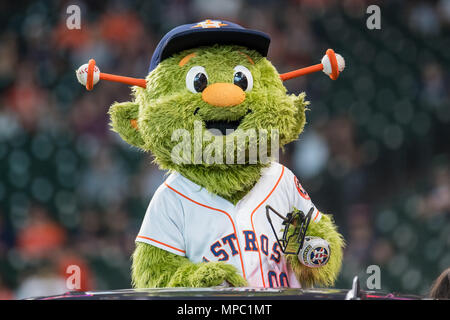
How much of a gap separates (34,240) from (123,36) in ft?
5.28

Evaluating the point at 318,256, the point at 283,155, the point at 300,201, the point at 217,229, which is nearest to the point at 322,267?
the point at 318,256

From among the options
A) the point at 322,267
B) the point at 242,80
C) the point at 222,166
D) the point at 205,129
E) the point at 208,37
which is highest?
the point at 208,37

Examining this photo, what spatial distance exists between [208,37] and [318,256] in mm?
773

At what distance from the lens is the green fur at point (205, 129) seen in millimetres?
2119

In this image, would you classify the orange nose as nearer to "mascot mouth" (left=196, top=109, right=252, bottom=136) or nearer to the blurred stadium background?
"mascot mouth" (left=196, top=109, right=252, bottom=136)

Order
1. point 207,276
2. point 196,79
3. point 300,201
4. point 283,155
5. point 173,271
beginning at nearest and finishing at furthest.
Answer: point 207,276 < point 173,271 < point 196,79 < point 300,201 < point 283,155

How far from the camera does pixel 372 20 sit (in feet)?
15.7

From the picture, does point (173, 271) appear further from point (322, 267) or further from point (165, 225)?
point (322, 267)

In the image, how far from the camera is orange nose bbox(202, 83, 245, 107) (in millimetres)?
2145

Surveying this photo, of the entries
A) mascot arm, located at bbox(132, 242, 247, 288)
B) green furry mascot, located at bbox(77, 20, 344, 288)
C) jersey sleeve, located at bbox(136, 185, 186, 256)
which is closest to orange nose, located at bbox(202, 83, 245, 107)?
green furry mascot, located at bbox(77, 20, 344, 288)

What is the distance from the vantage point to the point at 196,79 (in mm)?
2215

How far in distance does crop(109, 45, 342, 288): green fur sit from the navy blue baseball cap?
2cm
